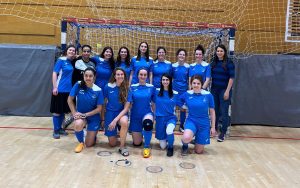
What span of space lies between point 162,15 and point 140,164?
13.2 ft

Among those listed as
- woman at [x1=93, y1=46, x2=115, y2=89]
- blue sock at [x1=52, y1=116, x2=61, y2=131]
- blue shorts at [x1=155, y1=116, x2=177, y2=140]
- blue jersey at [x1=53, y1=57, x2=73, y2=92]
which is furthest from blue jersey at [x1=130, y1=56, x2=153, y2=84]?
blue sock at [x1=52, y1=116, x2=61, y2=131]

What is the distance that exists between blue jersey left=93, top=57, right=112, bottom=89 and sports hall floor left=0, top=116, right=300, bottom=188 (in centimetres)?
85

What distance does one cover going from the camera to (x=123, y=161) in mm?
4059

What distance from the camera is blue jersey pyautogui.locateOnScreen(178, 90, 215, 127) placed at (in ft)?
14.4

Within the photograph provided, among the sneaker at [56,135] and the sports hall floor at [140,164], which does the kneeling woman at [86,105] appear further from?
the sneaker at [56,135]

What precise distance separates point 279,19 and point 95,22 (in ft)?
13.1

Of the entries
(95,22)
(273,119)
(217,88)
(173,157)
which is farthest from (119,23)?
(273,119)

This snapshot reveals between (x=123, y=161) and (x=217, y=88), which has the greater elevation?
(x=217, y=88)

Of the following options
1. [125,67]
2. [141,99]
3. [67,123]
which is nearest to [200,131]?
[141,99]

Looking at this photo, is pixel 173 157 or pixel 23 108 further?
pixel 23 108

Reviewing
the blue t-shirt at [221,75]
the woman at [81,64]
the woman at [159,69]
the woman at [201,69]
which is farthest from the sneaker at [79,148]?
the blue t-shirt at [221,75]

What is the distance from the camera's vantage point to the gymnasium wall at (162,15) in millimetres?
7121

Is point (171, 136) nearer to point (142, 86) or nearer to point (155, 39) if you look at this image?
point (142, 86)

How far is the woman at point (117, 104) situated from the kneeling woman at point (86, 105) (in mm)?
135
